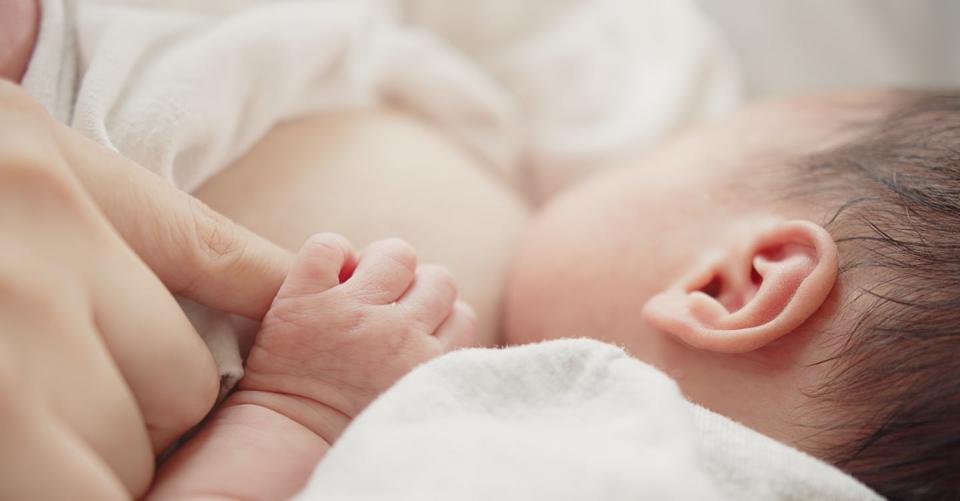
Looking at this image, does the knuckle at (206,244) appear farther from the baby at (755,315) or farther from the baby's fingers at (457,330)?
the baby's fingers at (457,330)

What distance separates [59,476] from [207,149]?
38cm

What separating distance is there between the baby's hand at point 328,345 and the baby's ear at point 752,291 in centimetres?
23

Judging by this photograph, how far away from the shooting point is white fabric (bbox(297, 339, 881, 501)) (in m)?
0.55

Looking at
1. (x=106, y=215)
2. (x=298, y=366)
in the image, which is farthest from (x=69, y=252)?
(x=298, y=366)

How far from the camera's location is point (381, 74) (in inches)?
44.2

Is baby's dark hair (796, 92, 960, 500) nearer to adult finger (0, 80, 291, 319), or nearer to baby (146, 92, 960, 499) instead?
baby (146, 92, 960, 499)

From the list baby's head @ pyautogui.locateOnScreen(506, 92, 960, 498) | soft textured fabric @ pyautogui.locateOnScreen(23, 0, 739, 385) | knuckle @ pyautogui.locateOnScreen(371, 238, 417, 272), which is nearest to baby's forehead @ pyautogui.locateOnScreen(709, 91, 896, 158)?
baby's head @ pyautogui.locateOnScreen(506, 92, 960, 498)

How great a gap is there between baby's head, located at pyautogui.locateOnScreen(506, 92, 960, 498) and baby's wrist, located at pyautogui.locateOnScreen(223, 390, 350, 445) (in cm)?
28

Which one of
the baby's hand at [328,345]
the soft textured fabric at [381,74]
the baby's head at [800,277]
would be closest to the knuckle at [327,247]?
the baby's hand at [328,345]

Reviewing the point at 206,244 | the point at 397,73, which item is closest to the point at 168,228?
the point at 206,244

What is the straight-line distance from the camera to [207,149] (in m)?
0.80

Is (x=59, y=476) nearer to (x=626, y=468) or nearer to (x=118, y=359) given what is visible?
(x=118, y=359)

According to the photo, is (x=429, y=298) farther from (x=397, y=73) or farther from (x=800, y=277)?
(x=397, y=73)

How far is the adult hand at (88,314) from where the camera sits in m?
0.50
